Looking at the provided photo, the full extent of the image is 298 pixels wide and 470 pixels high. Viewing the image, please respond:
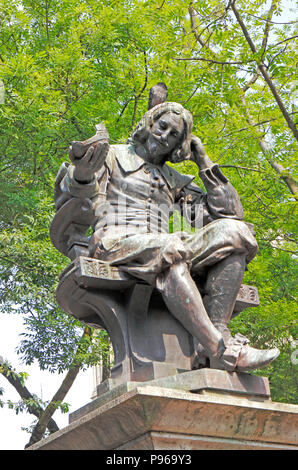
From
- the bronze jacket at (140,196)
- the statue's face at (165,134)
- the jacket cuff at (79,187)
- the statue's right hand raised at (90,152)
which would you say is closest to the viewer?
the statue's right hand raised at (90,152)

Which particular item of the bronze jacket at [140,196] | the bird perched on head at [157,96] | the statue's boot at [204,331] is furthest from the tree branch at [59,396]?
the statue's boot at [204,331]

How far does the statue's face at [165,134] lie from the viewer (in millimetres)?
5121

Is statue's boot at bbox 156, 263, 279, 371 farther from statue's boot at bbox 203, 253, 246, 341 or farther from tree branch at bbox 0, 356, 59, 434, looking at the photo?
tree branch at bbox 0, 356, 59, 434

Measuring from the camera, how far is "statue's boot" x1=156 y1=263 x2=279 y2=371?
4.20 meters

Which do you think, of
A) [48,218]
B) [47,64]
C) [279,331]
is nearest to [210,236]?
[48,218]

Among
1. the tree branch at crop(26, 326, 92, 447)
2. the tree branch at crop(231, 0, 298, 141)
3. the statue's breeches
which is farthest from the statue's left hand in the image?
the tree branch at crop(26, 326, 92, 447)

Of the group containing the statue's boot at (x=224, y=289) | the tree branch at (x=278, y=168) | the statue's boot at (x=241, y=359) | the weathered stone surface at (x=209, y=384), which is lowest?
the weathered stone surface at (x=209, y=384)

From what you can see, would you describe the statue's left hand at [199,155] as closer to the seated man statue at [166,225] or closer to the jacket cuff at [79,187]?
the seated man statue at [166,225]

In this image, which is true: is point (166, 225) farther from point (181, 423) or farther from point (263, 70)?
point (263, 70)

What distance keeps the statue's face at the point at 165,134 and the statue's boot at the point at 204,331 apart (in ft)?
4.02

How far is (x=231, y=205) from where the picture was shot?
5090mm

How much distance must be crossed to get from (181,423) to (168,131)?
2.24 m
